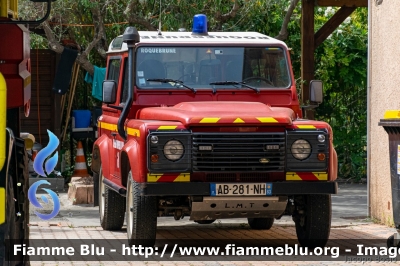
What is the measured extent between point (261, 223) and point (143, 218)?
8.61 feet

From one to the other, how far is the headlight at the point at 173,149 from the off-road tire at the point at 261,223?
2.75 metres

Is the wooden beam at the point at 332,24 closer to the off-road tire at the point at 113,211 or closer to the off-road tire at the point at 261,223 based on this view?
the off-road tire at the point at 261,223

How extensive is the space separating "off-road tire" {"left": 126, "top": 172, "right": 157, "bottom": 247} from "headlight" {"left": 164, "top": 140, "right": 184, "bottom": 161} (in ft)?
1.40

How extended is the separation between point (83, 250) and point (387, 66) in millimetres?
4423

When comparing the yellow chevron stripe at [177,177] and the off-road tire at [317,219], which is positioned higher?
the yellow chevron stripe at [177,177]

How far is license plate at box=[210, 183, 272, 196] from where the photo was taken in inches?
356

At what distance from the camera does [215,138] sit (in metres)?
9.07

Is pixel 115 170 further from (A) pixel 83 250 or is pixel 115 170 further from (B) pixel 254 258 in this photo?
(B) pixel 254 258

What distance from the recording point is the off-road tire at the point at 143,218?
30.1 feet

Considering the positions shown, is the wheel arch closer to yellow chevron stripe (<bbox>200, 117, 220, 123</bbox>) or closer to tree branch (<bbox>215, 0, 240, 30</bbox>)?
yellow chevron stripe (<bbox>200, 117, 220, 123</bbox>)

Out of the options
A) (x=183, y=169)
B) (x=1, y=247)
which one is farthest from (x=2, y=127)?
(x=183, y=169)

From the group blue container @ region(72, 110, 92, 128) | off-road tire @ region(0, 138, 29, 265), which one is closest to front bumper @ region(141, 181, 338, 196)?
off-road tire @ region(0, 138, 29, 265)

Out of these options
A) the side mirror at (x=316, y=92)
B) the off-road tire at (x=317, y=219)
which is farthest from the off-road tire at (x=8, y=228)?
the side mirror at (x=316, y=92)

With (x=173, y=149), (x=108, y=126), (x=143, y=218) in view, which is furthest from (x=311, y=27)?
(x=143, y=218)
